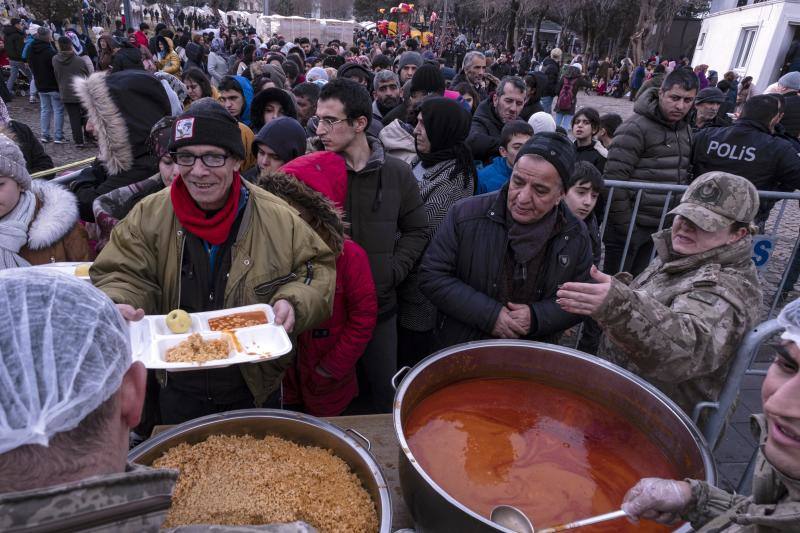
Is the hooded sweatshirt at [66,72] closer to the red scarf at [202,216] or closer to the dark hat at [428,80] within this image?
the dark hat at [428,80]

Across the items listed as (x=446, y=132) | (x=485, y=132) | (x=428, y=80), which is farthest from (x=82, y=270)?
(x=428, y=80)

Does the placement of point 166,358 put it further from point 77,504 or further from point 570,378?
point 570,378

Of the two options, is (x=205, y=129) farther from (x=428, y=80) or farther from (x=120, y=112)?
(x=428, y=80)

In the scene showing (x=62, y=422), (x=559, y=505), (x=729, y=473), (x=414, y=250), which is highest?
(x=62, y=422)

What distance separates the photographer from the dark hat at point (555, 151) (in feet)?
7.73

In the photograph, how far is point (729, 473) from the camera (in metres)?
3.32

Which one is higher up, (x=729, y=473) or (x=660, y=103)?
(x=660, y=103)

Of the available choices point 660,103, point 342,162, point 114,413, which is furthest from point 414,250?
point 660,103

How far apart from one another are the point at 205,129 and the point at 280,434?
1.32 metres

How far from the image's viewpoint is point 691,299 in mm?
2014

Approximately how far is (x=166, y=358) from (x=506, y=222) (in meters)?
1.67

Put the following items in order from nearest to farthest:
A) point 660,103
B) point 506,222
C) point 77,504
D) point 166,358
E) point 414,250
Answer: point 77,504, point 166,358, point 506,222, point 414,250, point 660,103

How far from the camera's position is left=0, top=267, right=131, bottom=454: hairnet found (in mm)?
713

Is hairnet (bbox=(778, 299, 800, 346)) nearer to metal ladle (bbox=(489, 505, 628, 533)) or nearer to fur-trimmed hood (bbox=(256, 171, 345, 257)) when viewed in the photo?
metal ladle (bbox=(489, 505, 628, 533))
